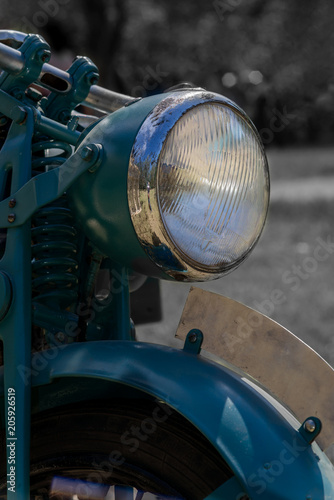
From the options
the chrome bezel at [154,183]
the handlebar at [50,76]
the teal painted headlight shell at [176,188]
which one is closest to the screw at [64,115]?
the handlebar at [50,76]

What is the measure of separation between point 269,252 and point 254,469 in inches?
277

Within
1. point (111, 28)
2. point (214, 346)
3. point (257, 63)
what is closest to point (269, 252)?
point (257, 63)

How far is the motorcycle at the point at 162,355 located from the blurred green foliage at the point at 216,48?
333 inches

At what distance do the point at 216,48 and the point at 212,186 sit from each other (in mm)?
10388

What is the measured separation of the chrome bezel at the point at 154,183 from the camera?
3.68ft

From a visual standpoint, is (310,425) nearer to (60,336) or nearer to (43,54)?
(60,336)

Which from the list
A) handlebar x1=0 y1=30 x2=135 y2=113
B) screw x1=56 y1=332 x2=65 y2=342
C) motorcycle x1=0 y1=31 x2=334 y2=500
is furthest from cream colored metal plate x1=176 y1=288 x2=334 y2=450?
handlebar x1=0 y1=30 x2=135 y2=113

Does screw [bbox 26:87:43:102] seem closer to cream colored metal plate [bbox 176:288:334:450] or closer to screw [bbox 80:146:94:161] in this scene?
screw [bbox 80:146:94:161]

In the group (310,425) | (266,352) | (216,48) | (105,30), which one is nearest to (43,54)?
(266,352)

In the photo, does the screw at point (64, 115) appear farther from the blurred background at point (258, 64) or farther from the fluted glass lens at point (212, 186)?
the blurred background at point (258, 64)

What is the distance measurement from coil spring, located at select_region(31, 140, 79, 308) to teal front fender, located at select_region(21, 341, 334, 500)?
184 mm

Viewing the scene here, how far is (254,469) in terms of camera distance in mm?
1009

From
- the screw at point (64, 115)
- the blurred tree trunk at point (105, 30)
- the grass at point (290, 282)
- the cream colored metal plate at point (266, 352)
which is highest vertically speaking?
the blurred tree trunk at point (105, 30)

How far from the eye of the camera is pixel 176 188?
45.3 inches
